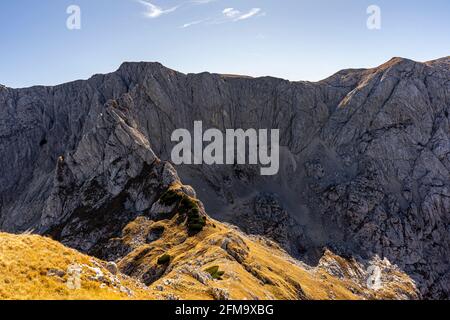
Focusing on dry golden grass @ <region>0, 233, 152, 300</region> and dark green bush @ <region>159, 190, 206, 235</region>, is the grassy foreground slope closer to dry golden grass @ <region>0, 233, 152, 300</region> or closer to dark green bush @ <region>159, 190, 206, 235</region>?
dry golden grass @ <region>0, 233, 152, 300</region>

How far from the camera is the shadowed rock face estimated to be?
427 ft

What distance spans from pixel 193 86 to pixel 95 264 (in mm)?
159011

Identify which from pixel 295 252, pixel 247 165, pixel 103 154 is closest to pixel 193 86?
pixel 247 165

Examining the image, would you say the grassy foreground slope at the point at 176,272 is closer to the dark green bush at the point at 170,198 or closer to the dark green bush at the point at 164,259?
the dark green bush at the point at 164,259

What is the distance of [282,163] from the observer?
172875 mm

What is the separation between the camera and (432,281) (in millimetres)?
130000

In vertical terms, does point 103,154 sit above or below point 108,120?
below

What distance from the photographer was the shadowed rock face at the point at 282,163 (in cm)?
13025

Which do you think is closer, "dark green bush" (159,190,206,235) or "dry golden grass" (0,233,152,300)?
"dry golden grass" (0,233,152,300)

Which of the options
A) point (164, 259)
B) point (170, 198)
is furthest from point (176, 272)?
point (170, 198)

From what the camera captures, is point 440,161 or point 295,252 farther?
point 440,161

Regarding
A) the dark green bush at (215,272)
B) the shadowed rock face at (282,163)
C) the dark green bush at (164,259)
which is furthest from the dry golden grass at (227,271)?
the shadowed rock face at (282,163)

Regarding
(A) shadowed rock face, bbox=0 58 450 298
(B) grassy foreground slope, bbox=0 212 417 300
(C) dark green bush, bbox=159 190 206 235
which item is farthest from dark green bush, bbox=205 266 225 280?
(A) shadowed rock face, bbox=0 58 450 298
